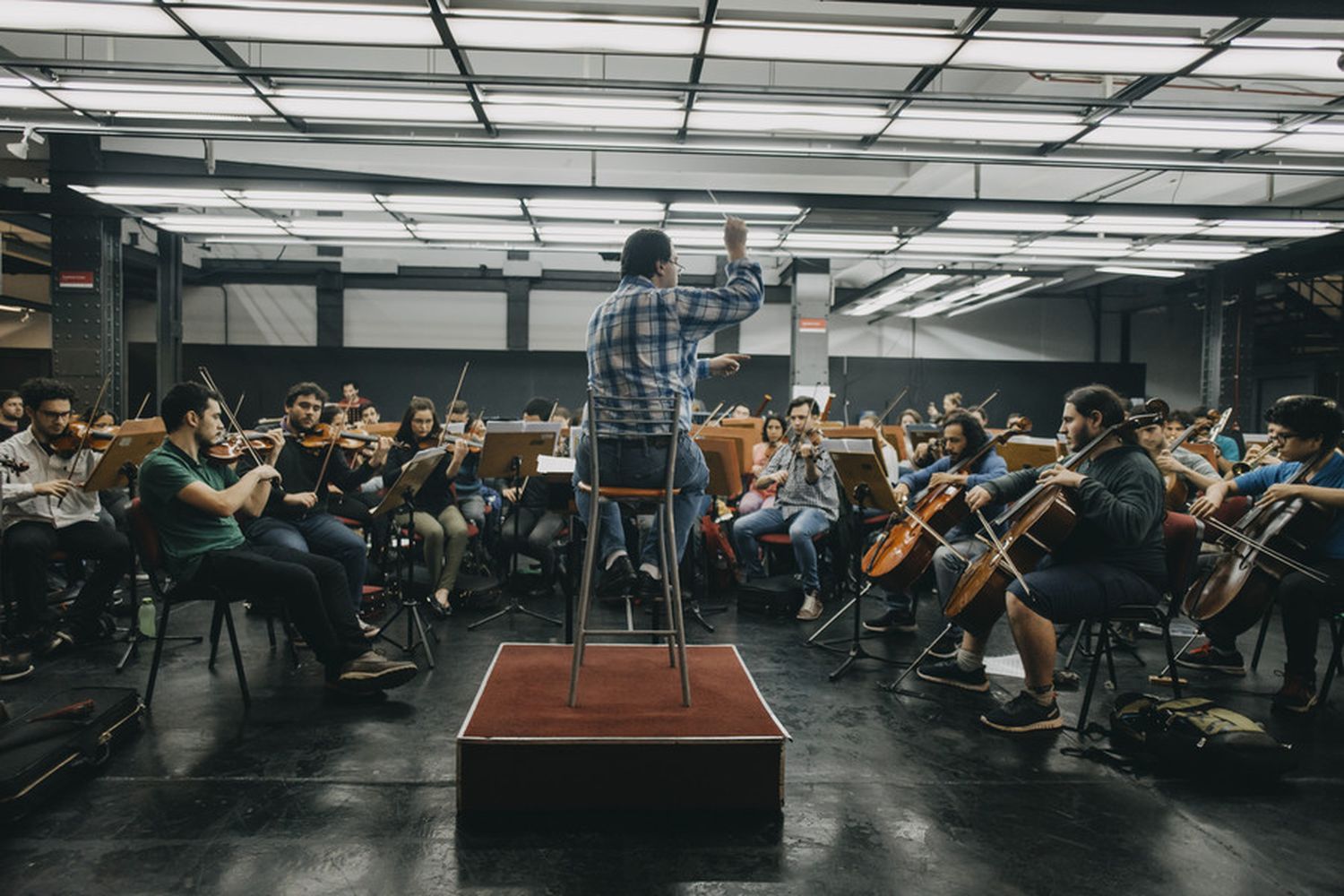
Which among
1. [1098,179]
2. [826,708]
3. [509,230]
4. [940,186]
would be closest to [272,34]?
[509,230]

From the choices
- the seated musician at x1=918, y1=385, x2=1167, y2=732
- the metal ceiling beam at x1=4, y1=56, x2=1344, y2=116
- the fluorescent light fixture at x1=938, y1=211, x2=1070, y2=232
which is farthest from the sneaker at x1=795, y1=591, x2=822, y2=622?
the fluorescent light fixture at x1=938, y1=211, x2=1070, y2=232

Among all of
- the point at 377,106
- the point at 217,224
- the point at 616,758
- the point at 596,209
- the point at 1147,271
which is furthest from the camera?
the point at 1147,271

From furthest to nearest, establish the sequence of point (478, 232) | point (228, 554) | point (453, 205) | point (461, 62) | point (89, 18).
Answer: point (478, 232)
point (453, 205)
point (461, 62)
point (89, 18)
point (228, 554)

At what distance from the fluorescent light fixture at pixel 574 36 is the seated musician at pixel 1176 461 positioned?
316cm

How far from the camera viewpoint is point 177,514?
126 inches

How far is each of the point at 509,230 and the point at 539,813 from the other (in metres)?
7.08

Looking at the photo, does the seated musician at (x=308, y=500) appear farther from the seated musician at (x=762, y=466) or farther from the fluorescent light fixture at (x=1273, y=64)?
the fluorescent light fixture at (x=1273, y=64)

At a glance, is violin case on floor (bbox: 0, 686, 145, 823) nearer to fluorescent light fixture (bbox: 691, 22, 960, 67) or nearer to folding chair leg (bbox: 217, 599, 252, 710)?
folding chair leg (bbox: 217, 599, 252, 710)

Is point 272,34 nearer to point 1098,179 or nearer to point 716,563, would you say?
point 716,563

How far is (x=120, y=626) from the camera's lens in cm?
462

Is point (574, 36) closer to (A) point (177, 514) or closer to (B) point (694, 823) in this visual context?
(A) point (177, 514)

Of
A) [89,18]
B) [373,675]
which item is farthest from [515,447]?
[89,18]

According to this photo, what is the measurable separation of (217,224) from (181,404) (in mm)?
6332

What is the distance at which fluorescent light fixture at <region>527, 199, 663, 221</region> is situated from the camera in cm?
719
